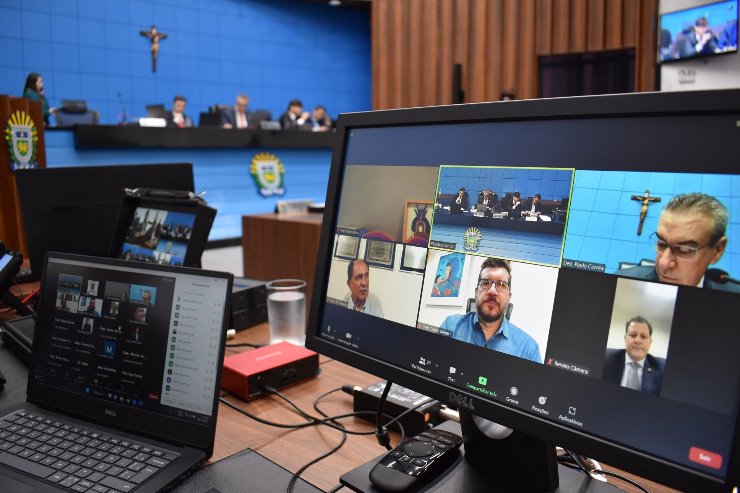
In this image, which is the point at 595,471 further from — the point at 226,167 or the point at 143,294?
the point at 226,167

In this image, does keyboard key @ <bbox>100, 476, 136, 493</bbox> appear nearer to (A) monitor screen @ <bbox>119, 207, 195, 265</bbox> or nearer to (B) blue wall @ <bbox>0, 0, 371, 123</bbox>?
(A) monitor screen @ <bbox>119, 207, 195, 265</bbox>

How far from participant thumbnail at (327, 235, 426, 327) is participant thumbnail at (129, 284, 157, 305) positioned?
0.84 feet

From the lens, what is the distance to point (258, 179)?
631cm

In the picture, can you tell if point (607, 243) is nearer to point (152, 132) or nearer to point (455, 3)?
point (152, 132)

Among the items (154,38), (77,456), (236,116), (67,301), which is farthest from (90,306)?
(154,38)

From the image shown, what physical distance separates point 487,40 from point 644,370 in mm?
6232

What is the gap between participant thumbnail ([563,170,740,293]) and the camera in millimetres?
510

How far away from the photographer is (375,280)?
776 millimetres

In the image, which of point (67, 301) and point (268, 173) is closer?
point (67, 301)

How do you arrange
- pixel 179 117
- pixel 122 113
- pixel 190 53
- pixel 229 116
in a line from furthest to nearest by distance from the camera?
Answer: pixel 190 53, pixel 122 113, pixel 229 116, pixel 179 117

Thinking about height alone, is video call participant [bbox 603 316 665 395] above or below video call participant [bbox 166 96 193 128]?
below

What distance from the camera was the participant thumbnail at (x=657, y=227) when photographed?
1.67ft

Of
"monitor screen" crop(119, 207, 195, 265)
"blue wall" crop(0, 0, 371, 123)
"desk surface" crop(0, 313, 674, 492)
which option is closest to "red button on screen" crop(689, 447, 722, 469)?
"desk surface" crop(0, 313, 674, 492)

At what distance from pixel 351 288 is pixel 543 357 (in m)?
0.29
